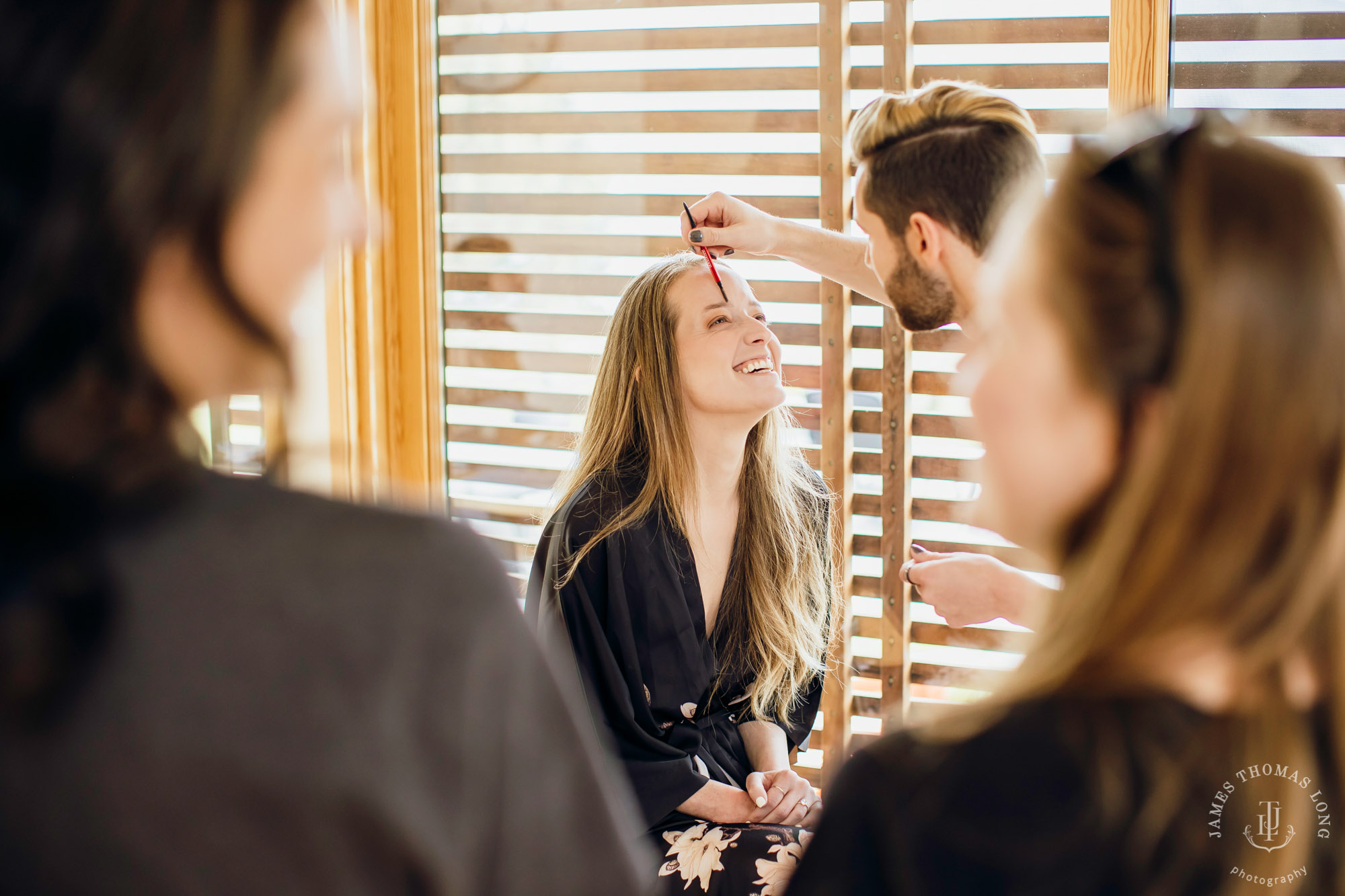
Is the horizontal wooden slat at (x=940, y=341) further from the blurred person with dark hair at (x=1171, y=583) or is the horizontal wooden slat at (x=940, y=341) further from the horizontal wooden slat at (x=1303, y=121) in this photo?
the blurred person with dark hair at (x=1171, y=583)

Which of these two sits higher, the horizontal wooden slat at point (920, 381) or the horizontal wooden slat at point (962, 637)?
the horizontal wooden slat at point (920, 381)

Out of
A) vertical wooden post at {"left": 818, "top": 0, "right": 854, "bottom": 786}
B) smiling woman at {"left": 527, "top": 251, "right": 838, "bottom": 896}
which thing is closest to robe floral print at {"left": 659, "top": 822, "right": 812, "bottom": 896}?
smiling woman at {"left": 527, "top": 251, "right": 838, "bottom": 896}

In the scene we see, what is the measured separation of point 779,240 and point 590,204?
0.62m

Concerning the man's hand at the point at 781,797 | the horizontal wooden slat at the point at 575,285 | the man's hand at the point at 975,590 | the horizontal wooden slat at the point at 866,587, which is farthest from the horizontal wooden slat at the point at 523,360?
the man's hand at the point at 975,590

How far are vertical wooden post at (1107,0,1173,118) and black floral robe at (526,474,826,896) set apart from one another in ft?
4.08

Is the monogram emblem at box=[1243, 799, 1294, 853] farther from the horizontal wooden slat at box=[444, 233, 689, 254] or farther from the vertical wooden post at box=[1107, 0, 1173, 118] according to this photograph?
the horizontal wooden slat at box=[444, 233, 689, 254]

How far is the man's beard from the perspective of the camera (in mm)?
1541

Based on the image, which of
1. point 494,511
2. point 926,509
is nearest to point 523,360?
point 494,511

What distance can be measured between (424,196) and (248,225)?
2167 mm

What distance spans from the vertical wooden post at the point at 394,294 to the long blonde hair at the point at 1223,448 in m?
2.02

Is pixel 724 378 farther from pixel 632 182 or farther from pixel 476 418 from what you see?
pixel 476 418

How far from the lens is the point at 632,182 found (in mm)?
2359

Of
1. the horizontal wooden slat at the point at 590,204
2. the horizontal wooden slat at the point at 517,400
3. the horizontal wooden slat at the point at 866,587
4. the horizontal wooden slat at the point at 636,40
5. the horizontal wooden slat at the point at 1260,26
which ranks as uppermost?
the horizontal wooden slat at the point at 636,40

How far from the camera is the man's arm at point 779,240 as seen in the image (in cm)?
196
